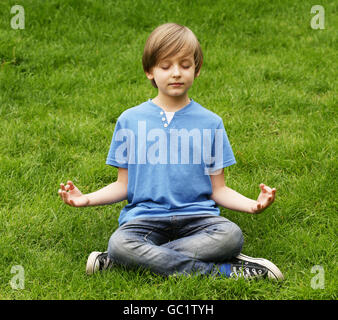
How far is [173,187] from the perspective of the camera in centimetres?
303

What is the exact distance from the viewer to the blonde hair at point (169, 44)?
2.97 m

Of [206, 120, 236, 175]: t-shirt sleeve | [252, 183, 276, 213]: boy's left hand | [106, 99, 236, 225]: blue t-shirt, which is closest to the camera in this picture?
[252, 183, 276, 213]: boy's left hand

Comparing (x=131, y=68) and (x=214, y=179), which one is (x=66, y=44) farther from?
(x=214, y=179)

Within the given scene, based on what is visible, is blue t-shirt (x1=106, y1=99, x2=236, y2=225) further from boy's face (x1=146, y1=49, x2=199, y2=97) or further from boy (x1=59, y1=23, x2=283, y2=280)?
boy's face (x1=146, y1=49, x2=199, y2=97)

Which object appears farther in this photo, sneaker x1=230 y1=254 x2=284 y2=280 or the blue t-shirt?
the blue t-shirt

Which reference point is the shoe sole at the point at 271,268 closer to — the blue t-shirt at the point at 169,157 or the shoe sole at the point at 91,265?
the blue t-shirt at the point at 169,157

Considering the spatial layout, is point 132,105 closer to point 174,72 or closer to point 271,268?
point 174,72

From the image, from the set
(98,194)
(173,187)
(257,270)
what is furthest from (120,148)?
(257,270)

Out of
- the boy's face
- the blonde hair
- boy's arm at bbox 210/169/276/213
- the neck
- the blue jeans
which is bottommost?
the blue jeans

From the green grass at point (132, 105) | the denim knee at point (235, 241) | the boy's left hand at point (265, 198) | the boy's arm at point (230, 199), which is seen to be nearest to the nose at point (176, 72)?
the boy's arm at point (230, 199)

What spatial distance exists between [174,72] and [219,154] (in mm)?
552

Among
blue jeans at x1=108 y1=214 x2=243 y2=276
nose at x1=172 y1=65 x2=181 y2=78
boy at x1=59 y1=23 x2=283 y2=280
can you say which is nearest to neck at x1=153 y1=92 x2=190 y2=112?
boy at x1=59 y1=23 x2=283 y2=280

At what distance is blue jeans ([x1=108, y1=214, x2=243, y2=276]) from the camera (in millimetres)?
2803

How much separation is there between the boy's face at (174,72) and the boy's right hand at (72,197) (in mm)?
739
